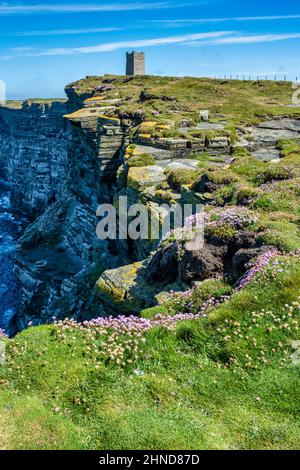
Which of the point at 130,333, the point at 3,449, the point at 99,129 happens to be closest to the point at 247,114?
the point at 99,129

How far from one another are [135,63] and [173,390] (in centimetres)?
13566

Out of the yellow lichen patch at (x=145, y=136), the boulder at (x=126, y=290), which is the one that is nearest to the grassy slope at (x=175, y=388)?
the boulder at (x=126, y=290)

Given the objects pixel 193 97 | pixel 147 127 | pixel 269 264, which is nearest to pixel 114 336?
pixel 269 264

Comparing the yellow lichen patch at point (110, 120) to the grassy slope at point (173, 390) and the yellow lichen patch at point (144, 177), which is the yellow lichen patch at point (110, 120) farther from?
the grassy slope at point (173, 390)

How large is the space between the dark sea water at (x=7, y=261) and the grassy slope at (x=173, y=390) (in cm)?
5002

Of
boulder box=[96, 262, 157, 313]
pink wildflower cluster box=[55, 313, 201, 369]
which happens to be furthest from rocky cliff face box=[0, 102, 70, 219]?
pink wildflower cluster box=[55, 313, 201, 369]

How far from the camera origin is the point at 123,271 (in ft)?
56.1

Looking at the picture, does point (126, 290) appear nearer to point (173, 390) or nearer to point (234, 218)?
point (234, 218)

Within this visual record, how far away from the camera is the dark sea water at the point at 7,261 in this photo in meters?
61.8

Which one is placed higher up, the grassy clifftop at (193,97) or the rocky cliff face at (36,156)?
the grassy clifftop at (193,97)

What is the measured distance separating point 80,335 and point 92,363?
2.87 ft

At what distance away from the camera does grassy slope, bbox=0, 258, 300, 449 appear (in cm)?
660

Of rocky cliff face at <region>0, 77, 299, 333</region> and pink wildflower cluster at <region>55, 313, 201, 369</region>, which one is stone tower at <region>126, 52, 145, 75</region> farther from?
pink wildflower cluster at <region>55, 313, 201, 369</region>

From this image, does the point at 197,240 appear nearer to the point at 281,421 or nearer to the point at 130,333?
the point at 130,333
